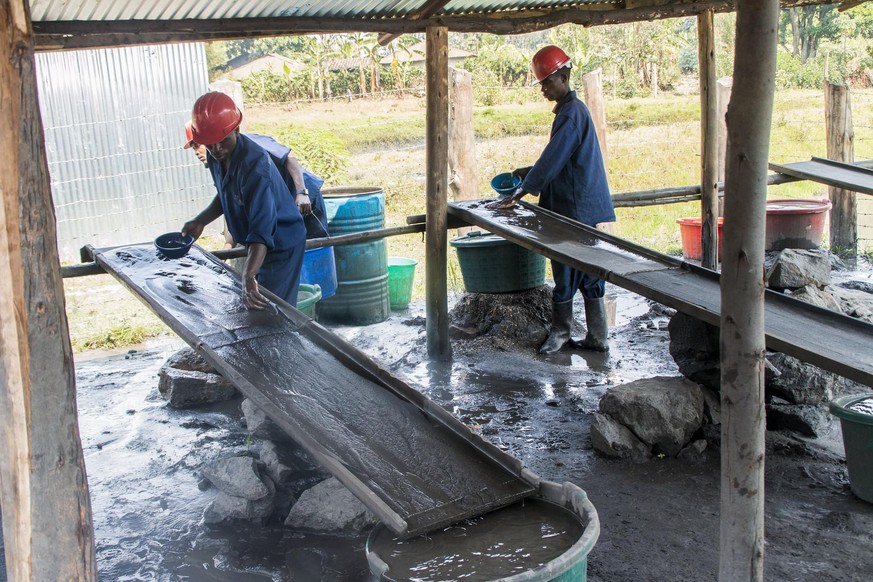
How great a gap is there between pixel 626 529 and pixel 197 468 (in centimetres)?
244

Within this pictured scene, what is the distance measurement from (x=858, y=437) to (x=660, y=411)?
105 centimetres

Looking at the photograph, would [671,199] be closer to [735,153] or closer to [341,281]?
[341,281]

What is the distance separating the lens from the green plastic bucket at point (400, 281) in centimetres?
823

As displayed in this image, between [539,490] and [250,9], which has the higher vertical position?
[250,9]

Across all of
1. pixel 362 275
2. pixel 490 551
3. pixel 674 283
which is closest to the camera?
pixel 490 551

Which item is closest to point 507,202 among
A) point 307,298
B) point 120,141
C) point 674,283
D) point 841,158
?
point 307,298

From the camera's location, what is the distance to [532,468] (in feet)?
15.1

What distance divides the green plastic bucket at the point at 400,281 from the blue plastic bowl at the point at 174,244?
122 inches

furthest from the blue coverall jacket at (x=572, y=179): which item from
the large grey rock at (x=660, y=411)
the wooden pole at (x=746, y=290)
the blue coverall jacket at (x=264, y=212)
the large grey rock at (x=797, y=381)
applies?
the wooden pole at (x=746, y=290)

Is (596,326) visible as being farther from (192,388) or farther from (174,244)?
(174,244)

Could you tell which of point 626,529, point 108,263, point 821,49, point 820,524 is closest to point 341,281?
point 108,263

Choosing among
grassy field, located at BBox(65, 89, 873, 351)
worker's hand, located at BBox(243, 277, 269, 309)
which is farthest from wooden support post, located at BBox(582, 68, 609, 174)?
worker's hand, located at BBox(243, 277, 269, 309)

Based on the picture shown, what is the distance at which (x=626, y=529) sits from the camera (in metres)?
3.89

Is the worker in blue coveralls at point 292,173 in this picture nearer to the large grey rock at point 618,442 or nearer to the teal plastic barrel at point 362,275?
the teal plastic barrel at point 362,275
